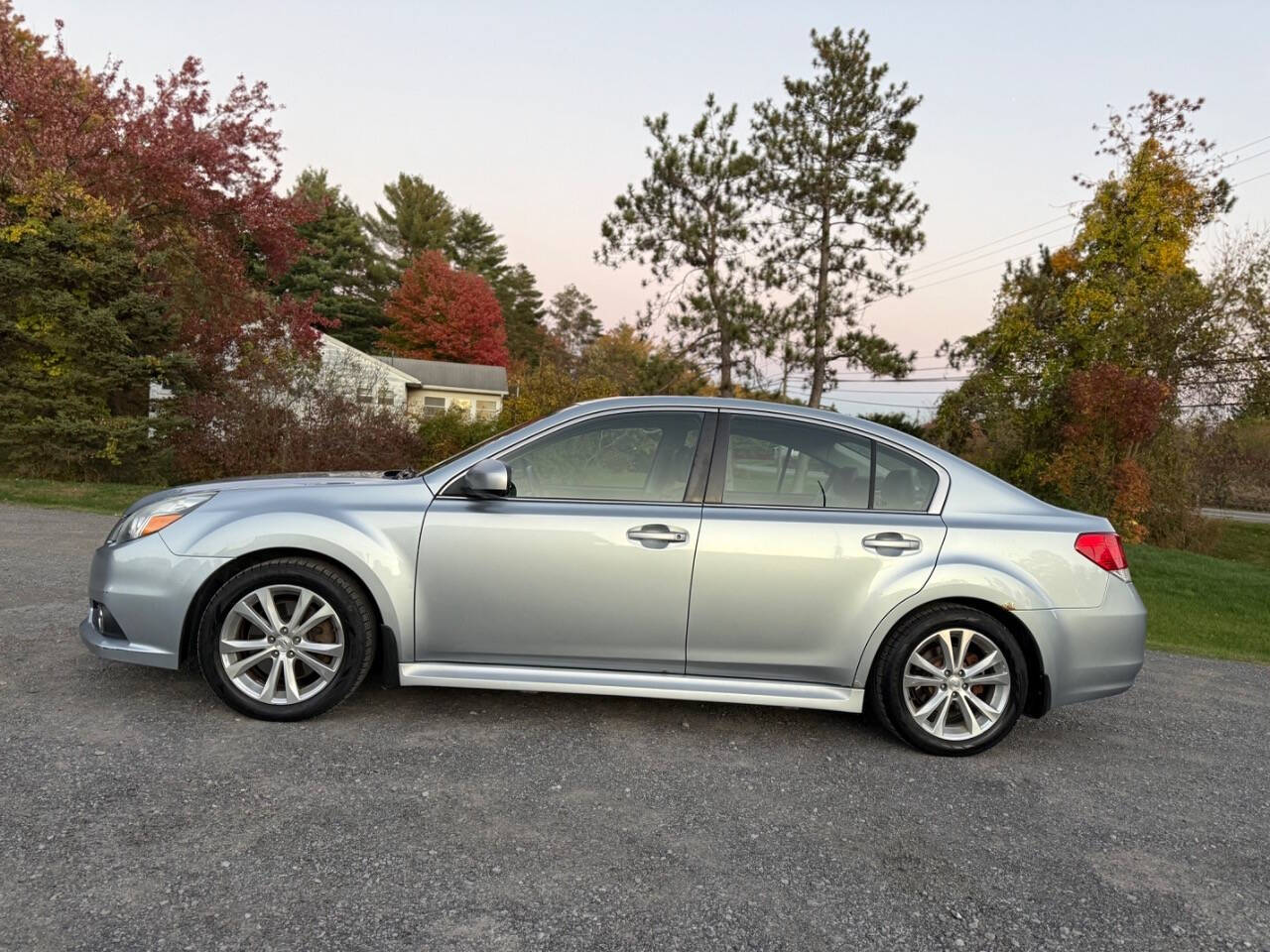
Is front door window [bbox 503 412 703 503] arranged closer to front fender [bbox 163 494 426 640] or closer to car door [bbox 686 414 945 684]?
car door [bbox 686 414 945 684]

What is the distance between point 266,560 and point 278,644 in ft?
1.29

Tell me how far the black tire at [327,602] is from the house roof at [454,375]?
35.8m

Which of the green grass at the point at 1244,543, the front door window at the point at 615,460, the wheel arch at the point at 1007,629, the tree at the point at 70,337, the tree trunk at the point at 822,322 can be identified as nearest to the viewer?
the wheel arch at the point at 1007,629

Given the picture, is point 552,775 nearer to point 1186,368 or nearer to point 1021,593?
point 1021,593

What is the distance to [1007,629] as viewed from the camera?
12.4 feet

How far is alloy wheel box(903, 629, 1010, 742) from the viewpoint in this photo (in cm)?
377

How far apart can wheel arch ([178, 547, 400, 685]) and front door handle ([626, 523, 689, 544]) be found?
3.98 feet

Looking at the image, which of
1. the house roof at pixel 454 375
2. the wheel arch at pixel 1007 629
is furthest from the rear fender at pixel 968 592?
the house roof at pixel 454 375

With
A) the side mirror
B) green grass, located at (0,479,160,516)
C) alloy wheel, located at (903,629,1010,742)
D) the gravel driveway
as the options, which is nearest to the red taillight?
alloy wheel, located at (903,629,1010,742)

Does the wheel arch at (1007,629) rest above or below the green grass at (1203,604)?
above

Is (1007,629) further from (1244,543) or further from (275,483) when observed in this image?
(1244,543)

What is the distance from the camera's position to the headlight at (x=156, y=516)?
3826 mm

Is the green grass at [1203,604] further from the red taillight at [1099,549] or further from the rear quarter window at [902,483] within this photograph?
the rear quarter window at [902,483]

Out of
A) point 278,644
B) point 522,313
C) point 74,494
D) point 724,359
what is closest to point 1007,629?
point 278,644
